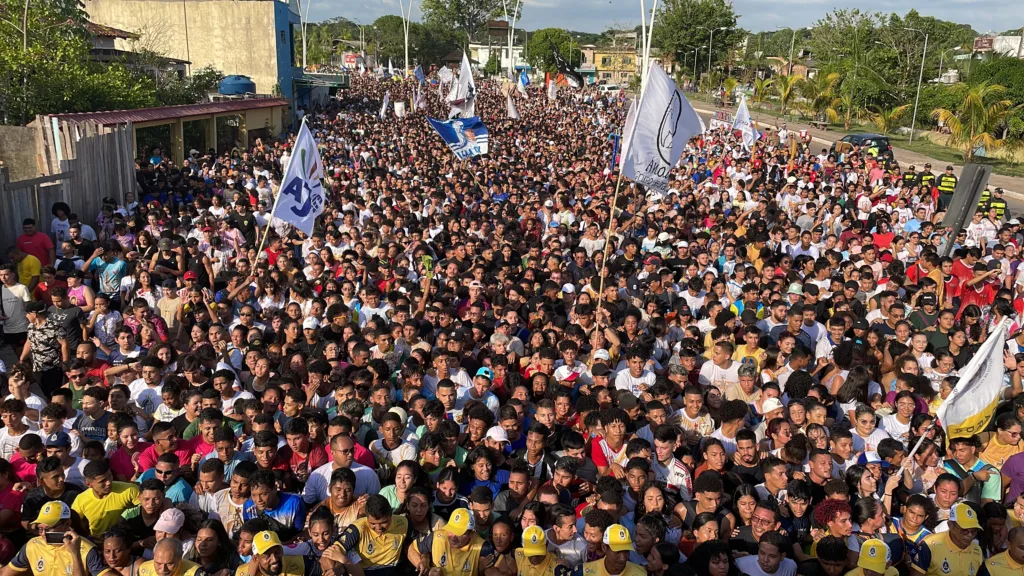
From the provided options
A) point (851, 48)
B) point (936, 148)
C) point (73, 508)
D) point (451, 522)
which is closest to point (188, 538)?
point (73, 508)

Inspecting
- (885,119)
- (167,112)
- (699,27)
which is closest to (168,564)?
(167,112)

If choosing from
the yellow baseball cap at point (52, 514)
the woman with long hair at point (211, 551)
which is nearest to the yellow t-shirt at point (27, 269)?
the yellow baseball cap at point (52, 514)

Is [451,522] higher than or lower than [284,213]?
lower

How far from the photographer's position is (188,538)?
4.49m

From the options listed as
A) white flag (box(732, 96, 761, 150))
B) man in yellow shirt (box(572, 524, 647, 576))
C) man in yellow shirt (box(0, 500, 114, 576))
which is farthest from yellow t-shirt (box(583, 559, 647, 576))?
white flag (box(732, 96, 761, 150))

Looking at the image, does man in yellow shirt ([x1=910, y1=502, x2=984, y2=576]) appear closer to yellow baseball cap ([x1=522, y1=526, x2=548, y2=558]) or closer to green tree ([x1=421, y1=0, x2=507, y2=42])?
yellow baseball cap ([x1=522, y1=526, x2=548, y2=558])

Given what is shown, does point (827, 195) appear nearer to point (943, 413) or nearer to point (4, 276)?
point (943, 413)

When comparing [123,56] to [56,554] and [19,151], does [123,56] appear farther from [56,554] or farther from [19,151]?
[56,554]

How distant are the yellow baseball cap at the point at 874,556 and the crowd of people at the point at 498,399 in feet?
0.04

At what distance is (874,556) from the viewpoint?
4.13m

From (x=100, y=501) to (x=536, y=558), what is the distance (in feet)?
8.31

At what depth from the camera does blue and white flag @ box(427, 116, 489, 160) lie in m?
14.9

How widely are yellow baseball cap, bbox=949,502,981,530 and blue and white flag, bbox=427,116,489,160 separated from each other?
11414 millimetres

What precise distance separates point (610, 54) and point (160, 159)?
10478 centimetres
